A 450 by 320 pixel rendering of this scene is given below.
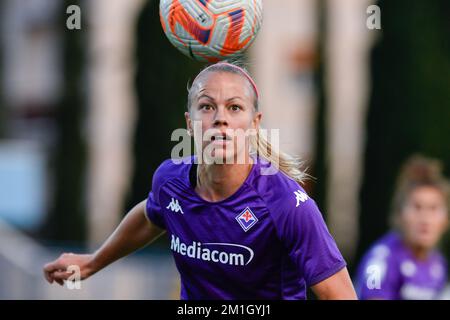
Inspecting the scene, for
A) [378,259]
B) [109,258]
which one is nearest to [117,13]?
[378,259]

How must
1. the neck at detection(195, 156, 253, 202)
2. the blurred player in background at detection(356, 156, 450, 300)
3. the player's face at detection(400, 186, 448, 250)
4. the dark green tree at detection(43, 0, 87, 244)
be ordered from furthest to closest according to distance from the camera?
the dark green tree at detection(43, 0, 87, 244), the player's face at detection(400, 186, 448, 250), the blurred player in background at detection(356, 156, 450, 300), the neck at detection(195, 156, 253, 202)

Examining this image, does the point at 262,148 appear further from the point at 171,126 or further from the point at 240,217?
the point at 171,126

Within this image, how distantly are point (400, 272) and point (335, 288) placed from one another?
305 cm

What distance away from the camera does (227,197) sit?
4.98 metres

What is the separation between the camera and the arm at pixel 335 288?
184 inches

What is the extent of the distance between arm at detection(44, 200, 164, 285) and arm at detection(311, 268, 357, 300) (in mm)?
1258

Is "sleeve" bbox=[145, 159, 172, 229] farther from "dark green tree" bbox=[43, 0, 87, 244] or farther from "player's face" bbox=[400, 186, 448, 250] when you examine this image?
"dark green tree" bbox=[43, 0, 87, 244]

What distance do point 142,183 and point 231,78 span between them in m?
9.04

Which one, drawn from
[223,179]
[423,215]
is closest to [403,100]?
[423,215]

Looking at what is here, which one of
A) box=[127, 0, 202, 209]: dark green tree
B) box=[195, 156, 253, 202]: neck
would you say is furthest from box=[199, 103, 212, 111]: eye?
box=[127, 0, 202, 209]: dark green tree

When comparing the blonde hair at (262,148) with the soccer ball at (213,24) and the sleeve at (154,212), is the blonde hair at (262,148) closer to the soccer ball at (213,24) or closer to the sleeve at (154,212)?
the soccer ball at (213,24)

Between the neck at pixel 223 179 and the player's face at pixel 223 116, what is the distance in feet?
0.20

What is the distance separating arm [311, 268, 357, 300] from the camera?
467 centimetres

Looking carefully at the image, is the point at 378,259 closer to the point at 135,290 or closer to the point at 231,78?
the point at 231,78
